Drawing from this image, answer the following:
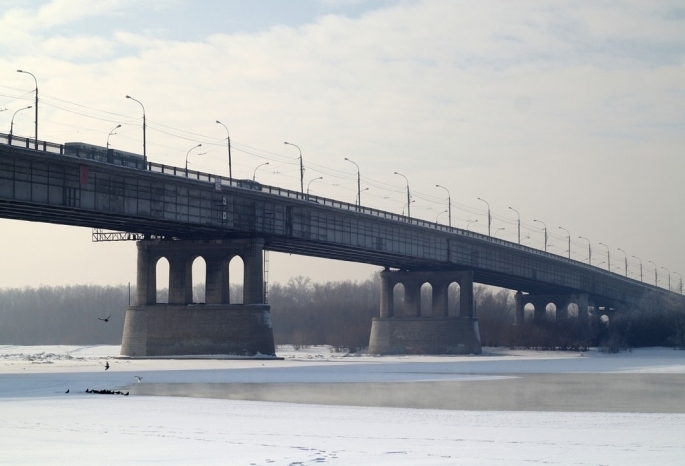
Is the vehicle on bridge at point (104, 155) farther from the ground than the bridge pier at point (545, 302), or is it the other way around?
the vehicle on bridge at point (104, 155)

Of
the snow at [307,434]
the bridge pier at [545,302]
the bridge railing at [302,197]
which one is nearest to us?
the snow at [307,434]

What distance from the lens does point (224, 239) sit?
9325cm

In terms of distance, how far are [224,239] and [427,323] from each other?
44.4 m

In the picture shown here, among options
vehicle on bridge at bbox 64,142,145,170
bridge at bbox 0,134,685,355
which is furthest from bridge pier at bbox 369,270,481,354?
vehicle on bridge at bbox 64,142,145,170

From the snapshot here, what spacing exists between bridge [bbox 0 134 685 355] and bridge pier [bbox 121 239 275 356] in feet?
0.35

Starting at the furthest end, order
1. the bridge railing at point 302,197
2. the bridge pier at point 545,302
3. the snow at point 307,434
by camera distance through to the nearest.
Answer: the bridge pier at point 545,302 < the bridge railing at point 302,197 < the snow at point 307,434

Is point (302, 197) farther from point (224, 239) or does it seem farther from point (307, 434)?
point (307, 434)

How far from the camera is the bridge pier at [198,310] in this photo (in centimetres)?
9112

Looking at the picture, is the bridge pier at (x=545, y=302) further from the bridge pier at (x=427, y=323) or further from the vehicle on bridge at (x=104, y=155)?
the vehicle on bridge at (x=104, y=155)

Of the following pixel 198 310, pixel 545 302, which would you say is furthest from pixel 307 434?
pixel 545 302

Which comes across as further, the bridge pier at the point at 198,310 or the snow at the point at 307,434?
the bridge pier at the point at 198,310

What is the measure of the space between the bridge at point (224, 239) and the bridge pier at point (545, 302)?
27.1 meters

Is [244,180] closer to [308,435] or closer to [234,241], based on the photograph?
[234,241]

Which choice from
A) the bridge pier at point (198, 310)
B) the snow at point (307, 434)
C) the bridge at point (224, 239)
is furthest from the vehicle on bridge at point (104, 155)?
the snow at point (307, 434)
